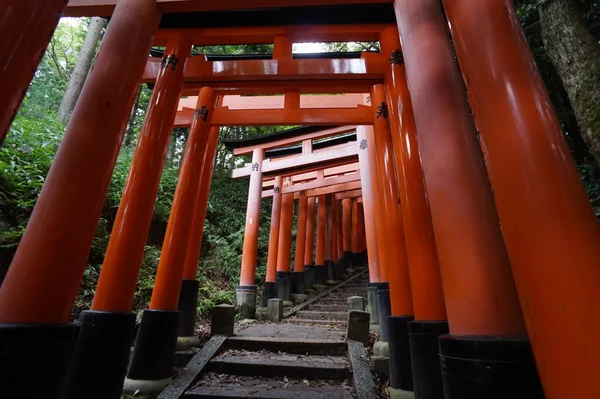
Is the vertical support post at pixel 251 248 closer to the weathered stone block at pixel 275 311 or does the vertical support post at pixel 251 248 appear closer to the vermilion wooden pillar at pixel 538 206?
the weathered stone block at pixel 275 311

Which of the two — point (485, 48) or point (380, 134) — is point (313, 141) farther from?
point (485, 48)

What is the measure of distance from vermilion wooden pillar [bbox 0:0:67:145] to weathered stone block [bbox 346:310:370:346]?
4.97 m

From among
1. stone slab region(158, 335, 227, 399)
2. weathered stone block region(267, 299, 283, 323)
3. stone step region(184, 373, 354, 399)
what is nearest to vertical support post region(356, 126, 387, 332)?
weathered stone block region(267, 299, 283, 323)

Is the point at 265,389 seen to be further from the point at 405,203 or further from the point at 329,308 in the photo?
the point at 329,308

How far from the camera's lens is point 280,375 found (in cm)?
427

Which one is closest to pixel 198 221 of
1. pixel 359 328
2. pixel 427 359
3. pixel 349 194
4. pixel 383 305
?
pixel 359 328

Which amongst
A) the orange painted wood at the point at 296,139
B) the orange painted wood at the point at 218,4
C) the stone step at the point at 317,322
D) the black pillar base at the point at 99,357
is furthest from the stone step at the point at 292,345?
the orange painted wood at the point at 296,139

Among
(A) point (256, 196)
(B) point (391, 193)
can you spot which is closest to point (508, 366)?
(B) point (391, 193)

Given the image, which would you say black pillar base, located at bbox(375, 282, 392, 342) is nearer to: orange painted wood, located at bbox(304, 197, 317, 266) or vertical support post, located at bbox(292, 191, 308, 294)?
vertical support post, located at bbox(292, 191, 308, 294)

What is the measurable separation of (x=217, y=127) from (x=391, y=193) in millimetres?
3707

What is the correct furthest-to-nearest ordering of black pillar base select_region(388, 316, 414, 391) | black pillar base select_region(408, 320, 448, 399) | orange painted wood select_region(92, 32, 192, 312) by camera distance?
black pillar base select_region(388, 316, 414, 391)
orange painted wood select_region(92, 32, 192, 312)
black pillar base select_region(408, 320, 448, 399)

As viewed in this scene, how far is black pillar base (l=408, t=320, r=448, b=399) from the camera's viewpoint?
263cm

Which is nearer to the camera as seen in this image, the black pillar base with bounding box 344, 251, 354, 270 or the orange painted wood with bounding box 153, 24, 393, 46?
the orange painted wood with bounding box 153, 24, 393, 46

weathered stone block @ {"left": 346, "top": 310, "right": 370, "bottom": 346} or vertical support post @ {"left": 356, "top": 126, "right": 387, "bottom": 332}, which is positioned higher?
vertical support post @ {"left": 356, "top": 126, "right": 387, "bottom": 332}
